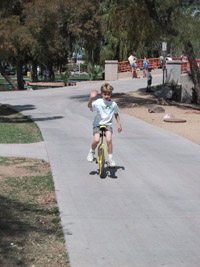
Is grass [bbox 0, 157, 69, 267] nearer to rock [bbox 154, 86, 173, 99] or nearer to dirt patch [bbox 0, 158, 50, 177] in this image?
dirt patch [bbox 0, 158, 50, 177]

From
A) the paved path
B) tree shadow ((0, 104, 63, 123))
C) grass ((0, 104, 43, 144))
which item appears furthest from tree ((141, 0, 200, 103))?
grass ((0, 104, 43, 144))

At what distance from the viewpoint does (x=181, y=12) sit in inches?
797

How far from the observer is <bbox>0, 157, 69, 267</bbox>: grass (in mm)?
5098

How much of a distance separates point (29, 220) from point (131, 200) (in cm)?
177

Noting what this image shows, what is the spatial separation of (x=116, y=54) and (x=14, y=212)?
137 ft

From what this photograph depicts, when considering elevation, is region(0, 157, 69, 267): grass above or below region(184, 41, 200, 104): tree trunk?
below

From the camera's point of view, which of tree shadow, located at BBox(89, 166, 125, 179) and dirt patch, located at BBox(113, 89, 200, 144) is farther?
dirt patch, located at BBox(113, 89, 200, 144)

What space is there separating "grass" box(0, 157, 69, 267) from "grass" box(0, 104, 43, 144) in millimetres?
3447

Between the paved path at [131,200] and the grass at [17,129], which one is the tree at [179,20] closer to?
the paved path at [131,200]

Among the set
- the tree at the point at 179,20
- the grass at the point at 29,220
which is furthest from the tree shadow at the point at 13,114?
the grass at the point at 29,220

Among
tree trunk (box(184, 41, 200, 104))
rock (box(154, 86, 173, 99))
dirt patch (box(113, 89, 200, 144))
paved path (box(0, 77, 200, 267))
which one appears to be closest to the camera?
paved path (box(0, 77, 200, 267))

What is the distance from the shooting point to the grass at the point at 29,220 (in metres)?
5.10

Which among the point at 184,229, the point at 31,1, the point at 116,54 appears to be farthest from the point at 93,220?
the point at 116,54

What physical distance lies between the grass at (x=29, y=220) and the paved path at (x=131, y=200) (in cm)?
16
